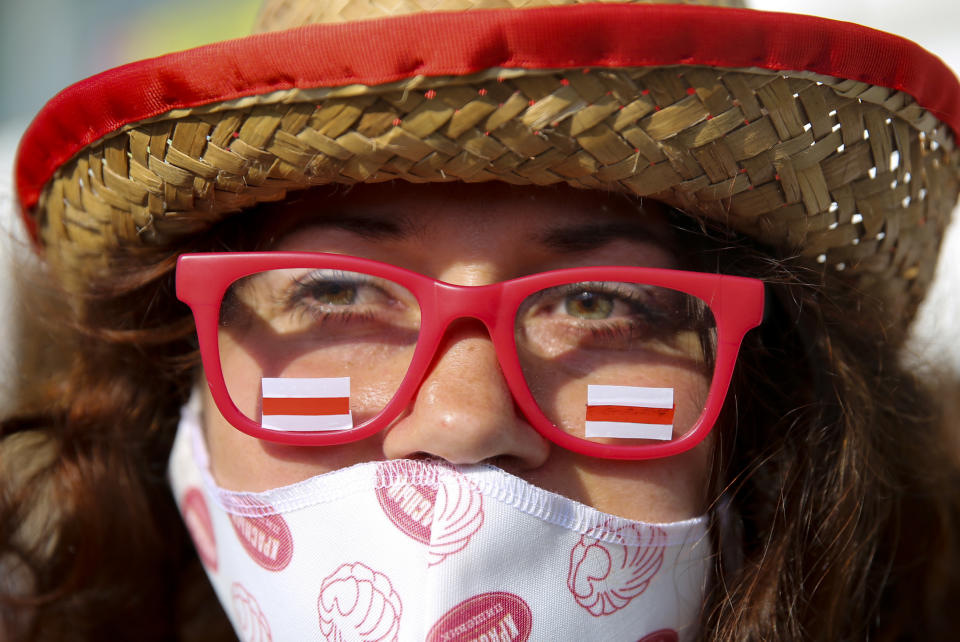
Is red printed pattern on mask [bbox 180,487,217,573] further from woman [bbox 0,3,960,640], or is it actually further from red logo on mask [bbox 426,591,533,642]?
red logo on mask [bbox 426,591,533,642]

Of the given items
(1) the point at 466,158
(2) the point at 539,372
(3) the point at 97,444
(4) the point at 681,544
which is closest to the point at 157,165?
(1) the point at 466,158

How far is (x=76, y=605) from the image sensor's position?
63.3 inches

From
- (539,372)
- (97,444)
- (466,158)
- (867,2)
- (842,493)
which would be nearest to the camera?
(466,158)

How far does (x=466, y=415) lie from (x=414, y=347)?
0.57 feet

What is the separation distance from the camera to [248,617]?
1.18 m

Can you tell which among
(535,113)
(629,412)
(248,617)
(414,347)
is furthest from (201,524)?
(535,113)

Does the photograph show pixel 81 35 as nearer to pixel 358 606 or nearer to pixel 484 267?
pixel 484 267

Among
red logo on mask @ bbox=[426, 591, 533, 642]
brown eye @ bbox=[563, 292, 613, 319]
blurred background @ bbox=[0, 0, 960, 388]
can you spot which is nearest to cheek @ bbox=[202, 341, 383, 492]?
red logo on mask @ bbox=[426, 591, 533, 642]

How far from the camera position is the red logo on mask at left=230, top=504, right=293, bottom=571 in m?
1.10

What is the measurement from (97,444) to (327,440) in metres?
0.77

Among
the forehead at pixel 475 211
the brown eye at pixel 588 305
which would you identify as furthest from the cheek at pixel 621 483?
the forehead at pixel 475 211

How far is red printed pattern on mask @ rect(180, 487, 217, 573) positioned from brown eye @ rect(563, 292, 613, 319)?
0.70 meters

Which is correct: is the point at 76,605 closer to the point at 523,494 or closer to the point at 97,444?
the point at 97,444

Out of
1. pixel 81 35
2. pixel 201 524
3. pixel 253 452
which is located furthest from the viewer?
pixel 81 35
